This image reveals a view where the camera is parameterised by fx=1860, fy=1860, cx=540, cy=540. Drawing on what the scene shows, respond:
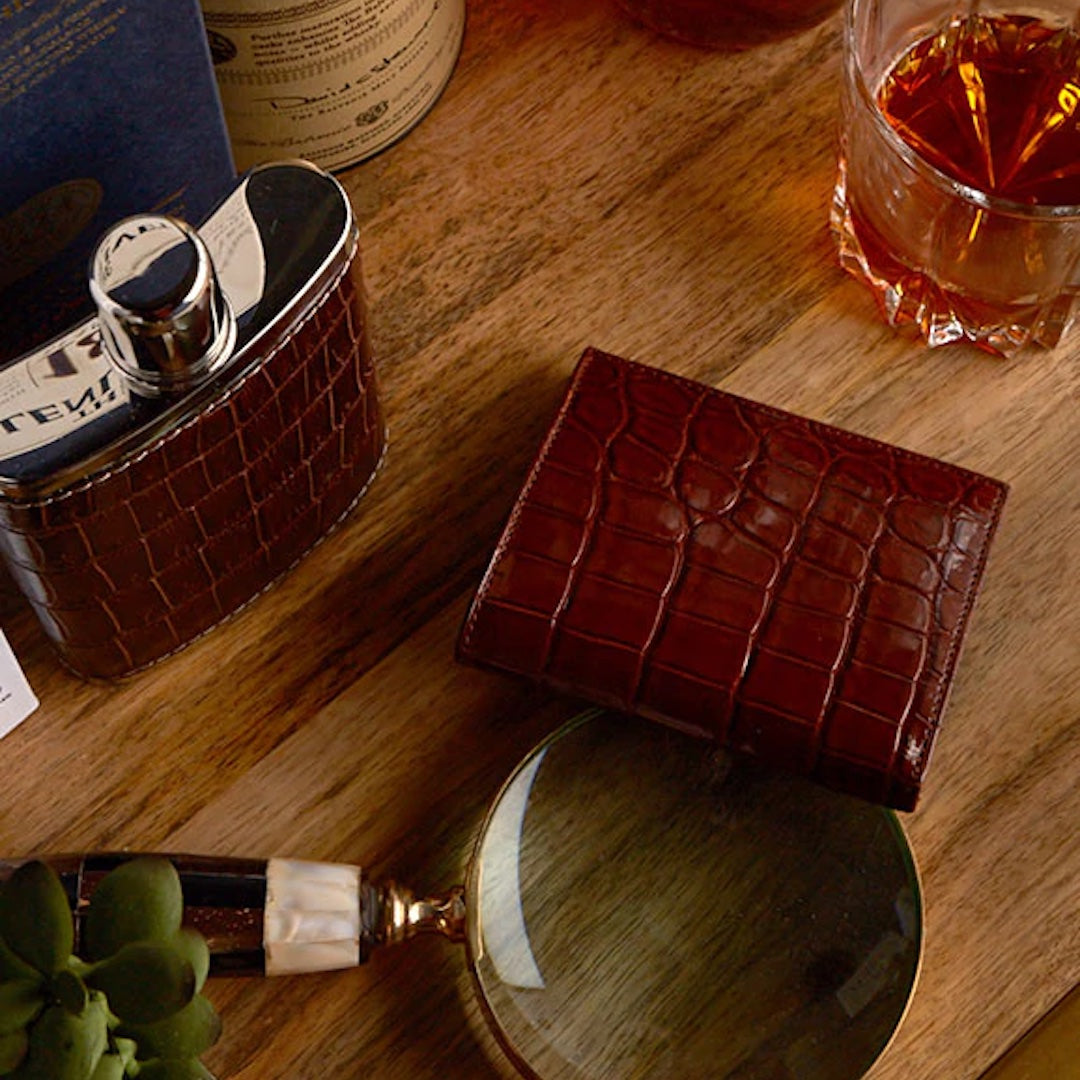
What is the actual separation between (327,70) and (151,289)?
0.18m

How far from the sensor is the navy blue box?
55 centimetres

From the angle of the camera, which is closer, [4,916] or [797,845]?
[4,916]

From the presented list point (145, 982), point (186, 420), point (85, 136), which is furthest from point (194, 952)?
point (85, 136)

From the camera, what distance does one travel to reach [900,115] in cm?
71

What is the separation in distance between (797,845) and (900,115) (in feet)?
0.93

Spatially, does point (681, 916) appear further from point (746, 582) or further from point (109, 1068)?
point (109, 1068)

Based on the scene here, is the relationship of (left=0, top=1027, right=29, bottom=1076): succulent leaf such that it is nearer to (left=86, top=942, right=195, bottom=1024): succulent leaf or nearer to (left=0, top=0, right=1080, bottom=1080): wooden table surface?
(left=86, top=942, right=195, bottom=1024): succulent leaf

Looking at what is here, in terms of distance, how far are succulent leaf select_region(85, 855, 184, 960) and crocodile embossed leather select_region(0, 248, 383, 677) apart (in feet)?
0.41

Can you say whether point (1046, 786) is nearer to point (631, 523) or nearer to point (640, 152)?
point (631, 523)

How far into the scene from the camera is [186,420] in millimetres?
558

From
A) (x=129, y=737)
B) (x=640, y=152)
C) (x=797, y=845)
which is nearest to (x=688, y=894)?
(x=797, y=845)

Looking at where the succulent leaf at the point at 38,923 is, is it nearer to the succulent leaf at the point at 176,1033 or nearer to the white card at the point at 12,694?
the succulent leaf at the point at 176,1033

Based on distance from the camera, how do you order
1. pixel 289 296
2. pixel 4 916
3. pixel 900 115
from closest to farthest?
1. pixel 4 916
2. pixel 289 296
3. pixel 900 115

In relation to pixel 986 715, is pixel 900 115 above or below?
above
